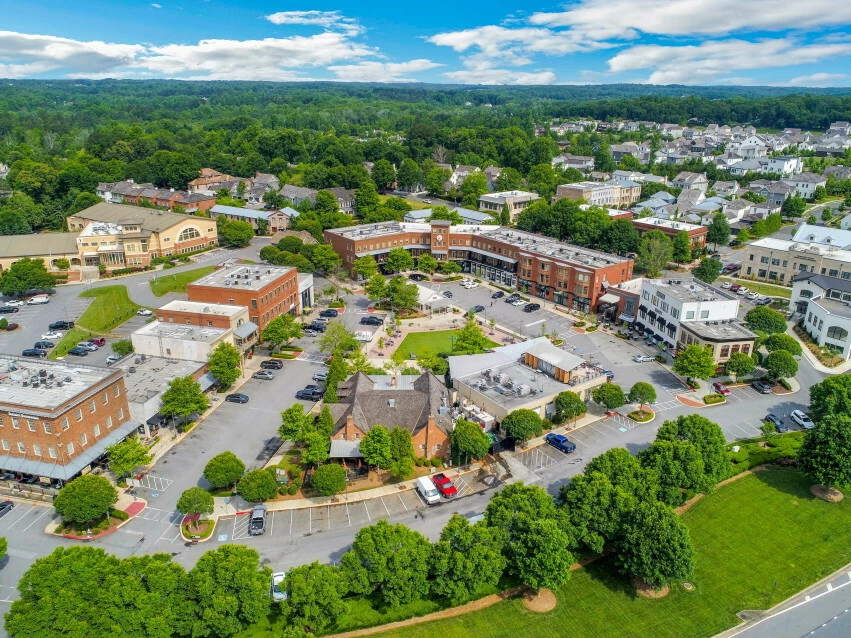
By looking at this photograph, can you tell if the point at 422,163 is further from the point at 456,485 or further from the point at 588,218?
the point at 456,485

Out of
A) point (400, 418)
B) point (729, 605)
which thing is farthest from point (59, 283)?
point (729, 605)

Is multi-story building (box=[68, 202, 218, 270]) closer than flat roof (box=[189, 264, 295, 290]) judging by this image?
No

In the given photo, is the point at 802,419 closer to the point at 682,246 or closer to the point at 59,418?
the point at 682,246

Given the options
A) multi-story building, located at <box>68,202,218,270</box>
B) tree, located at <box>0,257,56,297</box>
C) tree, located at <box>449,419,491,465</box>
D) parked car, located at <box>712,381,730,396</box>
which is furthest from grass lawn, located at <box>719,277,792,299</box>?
tree, located at <box>0,257,56,297</box>

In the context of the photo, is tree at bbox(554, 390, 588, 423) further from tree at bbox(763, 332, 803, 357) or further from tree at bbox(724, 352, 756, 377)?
tree at bbox(763, 332, 803, 357)

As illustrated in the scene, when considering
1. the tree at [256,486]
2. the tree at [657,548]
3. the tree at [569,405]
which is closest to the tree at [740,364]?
the tree at [569,405]
